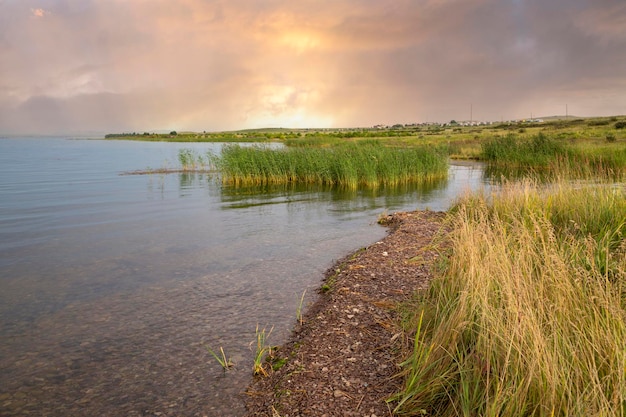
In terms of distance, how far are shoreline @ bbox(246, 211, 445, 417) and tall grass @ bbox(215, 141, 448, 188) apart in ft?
58.5

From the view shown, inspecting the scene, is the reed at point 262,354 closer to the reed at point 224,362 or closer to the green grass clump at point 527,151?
the reed at point 224,362

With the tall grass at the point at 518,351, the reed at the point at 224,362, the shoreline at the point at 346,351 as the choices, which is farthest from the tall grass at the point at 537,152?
the reed at the point at 224,362

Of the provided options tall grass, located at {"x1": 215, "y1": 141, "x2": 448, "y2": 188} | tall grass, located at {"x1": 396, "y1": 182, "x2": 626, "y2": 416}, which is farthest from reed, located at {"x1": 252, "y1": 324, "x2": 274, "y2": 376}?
tall grass, located at {"x1": 215, "y1": 141, "x2": 448, "y2": 188}

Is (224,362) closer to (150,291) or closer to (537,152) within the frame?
(150,291)

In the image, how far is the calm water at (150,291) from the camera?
17.3ft

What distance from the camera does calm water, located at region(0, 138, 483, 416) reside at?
5285 mm

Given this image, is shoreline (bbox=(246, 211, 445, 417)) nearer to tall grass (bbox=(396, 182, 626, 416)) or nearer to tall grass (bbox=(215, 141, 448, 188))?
tall grass (bbox=(396, 182, 626, 416))

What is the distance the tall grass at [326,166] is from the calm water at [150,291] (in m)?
6.40

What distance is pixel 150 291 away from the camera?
877cm

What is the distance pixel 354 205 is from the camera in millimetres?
20281

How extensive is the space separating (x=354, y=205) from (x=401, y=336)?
48.8 ft

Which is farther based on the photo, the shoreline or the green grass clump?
the green grass clump

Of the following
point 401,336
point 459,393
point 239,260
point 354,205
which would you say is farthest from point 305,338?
point 354,205

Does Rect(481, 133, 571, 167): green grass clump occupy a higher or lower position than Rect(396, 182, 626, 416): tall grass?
higher
